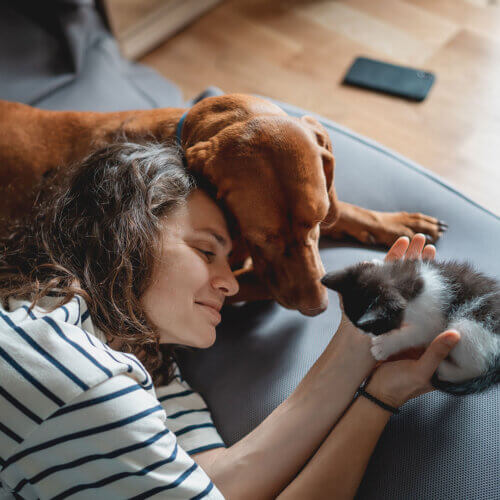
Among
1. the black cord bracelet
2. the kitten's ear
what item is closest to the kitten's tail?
the black cord bracelet

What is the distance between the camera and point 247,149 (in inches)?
55.0

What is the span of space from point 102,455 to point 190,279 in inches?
17.6

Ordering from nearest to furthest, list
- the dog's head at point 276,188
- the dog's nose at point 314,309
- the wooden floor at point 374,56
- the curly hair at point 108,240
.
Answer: the curly hair at point 108,240 < the dog's head at point 276,188 < the dog's nose at point 314,309 < the wooden floor at point 374,56

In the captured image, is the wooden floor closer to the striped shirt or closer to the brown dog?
the brown dog

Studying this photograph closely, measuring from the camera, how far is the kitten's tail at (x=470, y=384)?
42.1 inches

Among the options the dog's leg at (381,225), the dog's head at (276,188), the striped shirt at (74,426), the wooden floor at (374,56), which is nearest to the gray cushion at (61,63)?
the wooden floor at (374,56)

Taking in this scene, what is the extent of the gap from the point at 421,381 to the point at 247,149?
0.72 m

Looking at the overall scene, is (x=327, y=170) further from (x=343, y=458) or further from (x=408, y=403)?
(x=343, y=458)

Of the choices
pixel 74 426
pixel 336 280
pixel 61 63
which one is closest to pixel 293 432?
pixel 336 280

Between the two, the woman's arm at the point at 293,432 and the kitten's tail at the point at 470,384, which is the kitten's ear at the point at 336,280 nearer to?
the woman's arm at the point at 293,432

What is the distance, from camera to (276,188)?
1388mm

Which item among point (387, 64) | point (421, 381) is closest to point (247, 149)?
point (421, 381)

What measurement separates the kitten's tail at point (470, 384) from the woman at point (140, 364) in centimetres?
3

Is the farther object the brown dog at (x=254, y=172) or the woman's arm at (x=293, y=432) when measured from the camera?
the brown dog at (x=254, y=172)
